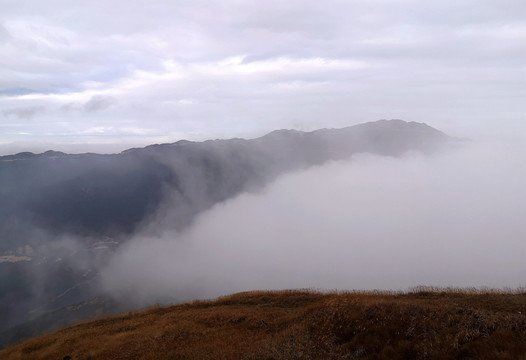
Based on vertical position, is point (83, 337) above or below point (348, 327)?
below

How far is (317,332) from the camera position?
57.8 feet

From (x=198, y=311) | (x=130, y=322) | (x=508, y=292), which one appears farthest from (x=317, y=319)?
(x=130, y=322)

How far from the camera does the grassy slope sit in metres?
13.8

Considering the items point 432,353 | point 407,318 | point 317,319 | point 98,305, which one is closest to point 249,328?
point 317,319

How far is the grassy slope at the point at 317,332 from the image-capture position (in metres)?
13.8

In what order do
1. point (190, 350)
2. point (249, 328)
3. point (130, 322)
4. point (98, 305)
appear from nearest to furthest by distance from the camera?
point (190, 350), point (249, 328), point (130, 322), point (98, 305)

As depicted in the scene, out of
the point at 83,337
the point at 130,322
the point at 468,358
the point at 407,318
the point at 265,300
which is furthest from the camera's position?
the point at 265,300

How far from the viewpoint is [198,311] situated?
84.0 ft

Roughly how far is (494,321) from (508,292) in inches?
344

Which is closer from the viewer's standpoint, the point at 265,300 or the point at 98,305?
the point at 265,300

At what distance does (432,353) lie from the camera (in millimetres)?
13070

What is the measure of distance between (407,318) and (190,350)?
9.77 meters

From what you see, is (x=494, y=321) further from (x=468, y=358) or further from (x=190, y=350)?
(x=190, y=350)

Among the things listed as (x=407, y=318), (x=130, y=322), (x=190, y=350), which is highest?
(x=407, y=318)
